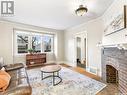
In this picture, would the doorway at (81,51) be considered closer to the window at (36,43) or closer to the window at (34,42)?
the window at (34,42)

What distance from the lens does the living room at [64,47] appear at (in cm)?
230

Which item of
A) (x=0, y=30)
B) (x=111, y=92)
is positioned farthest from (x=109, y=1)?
(x=0, y=30)

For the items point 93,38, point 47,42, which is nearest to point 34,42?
point 47,42

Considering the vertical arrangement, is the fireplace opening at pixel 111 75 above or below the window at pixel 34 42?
below

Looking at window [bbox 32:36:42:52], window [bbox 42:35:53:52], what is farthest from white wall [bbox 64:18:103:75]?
→ window [bbox 32:36:42:52]

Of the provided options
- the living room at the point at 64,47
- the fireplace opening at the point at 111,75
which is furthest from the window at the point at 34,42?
the fireplace opening at the point at 111,75

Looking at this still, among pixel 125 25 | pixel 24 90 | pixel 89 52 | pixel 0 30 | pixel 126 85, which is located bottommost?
pixel 126 85

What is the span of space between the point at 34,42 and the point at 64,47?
6.82 ft

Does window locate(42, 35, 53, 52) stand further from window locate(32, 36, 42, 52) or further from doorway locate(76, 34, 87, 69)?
doorway locate(76, 34, 87, 69)

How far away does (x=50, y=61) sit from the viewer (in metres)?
6.50

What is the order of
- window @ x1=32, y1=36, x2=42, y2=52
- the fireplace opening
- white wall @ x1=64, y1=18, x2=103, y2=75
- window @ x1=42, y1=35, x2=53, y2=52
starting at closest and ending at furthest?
the fireplace opening, white wall @ x1=64, y1=18, x2=103, y2=75, window @ x1=32, y1=36, x2=42, y2=52, window @ x1=42, y1=35, x2=53, y2=52

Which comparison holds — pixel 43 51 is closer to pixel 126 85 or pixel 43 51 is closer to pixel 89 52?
pixel 89 52

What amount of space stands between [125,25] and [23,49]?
16.7 feet

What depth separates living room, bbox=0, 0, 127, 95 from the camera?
2301mm
